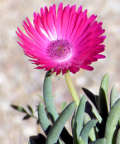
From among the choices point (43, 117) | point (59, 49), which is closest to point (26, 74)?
point (59, 49)

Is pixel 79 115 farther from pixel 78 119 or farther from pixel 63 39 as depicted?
pixel 63 39

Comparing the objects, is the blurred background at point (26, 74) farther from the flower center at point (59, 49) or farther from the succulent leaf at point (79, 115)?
the succulent leaf at point (79, 115)

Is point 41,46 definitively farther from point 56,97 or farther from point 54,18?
point 56,97

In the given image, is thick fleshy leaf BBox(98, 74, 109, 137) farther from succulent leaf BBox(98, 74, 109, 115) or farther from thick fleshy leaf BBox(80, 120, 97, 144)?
thick fleshy leaf BBox(80, 120, 97, 144)

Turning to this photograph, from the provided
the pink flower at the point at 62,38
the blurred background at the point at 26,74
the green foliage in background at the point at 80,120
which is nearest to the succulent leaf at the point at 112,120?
the green foliage in background at the point at 80,120

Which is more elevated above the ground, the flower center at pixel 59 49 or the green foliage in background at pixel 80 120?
the flower center at pixel 59 49

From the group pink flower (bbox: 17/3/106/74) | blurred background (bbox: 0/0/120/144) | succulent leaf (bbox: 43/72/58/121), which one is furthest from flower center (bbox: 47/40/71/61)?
blurred background (bbox: 0/0/120/144)
